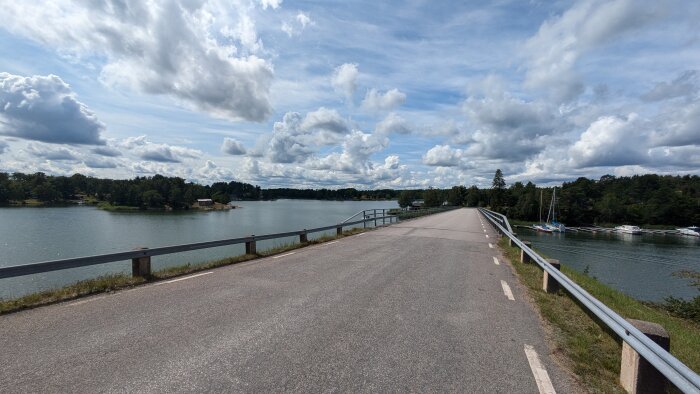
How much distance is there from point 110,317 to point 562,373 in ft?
19.0

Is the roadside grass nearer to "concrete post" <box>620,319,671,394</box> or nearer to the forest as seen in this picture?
"concrete post" <box>620,319,671,394</box>

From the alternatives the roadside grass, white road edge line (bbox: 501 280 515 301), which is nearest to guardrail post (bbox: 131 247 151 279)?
the roadside grass

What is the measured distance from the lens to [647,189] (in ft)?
451

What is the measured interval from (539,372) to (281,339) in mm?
2870

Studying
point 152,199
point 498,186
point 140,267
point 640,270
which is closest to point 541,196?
point 498,186

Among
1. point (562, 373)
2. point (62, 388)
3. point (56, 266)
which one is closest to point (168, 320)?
point (62, 388)

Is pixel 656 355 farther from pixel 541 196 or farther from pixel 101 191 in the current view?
pixel 101 191

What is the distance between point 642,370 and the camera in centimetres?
363

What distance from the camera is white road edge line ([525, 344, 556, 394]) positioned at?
3.77 meters

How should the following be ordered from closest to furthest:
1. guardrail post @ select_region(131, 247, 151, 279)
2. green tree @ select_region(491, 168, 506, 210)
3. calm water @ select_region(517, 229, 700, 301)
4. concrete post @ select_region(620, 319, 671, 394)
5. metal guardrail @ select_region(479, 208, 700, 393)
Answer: metal guardrail @ select_region(479, 208, 700, 393) → concrete post @ select_region(620, 319, 671, 394) → guardrail post @ select_region(131, 247, 151, 279) → calm water @ select_region(517, 229, 700, 301) → green tree @ select_region(491, 168, 506, 210)

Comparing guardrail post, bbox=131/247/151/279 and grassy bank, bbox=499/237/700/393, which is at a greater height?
guardrail post, bbox=131/247/151/279

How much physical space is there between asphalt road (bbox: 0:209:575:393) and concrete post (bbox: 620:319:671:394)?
560 millimetres

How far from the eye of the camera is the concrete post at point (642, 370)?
142 inches

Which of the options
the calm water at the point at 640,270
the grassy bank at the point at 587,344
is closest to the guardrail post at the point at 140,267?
the grassy bank at the point at 587,344
